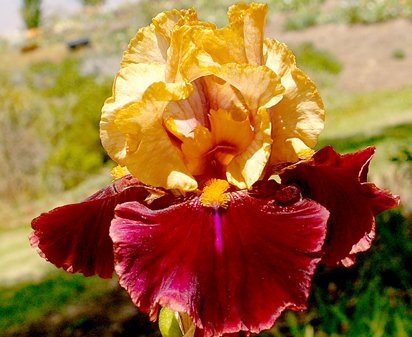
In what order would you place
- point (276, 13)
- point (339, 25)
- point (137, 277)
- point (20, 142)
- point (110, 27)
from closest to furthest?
point (137, 277) → point (20, 142) → point (339, 25) → point (276, 13) → point (110, 27)

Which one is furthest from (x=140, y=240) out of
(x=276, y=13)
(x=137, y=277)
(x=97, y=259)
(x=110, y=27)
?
(x=110, y=27)

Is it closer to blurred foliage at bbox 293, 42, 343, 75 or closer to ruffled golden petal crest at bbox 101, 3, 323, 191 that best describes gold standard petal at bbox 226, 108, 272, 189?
ruffled golden petal crest at bbox 101, 3, 323, 191

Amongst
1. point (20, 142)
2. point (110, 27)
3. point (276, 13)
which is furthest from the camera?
point (110, 27)

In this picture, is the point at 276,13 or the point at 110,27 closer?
the point at 276,13

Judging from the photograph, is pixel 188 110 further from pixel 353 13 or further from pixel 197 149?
pixel 353 13

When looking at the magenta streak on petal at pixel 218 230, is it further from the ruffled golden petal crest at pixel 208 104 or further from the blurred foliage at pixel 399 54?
the blurred foliage at pixel 399 54

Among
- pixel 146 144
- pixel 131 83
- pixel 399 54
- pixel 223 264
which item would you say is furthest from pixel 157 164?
pixel 399 54

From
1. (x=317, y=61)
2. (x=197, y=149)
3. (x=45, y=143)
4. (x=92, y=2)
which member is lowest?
(x=92, y=2)

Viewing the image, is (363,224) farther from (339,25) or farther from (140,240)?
(339,25)

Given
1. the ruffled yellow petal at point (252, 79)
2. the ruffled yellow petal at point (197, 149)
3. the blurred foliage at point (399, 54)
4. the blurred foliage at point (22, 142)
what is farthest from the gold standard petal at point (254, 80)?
the blurred foliage at point (399, 54)
